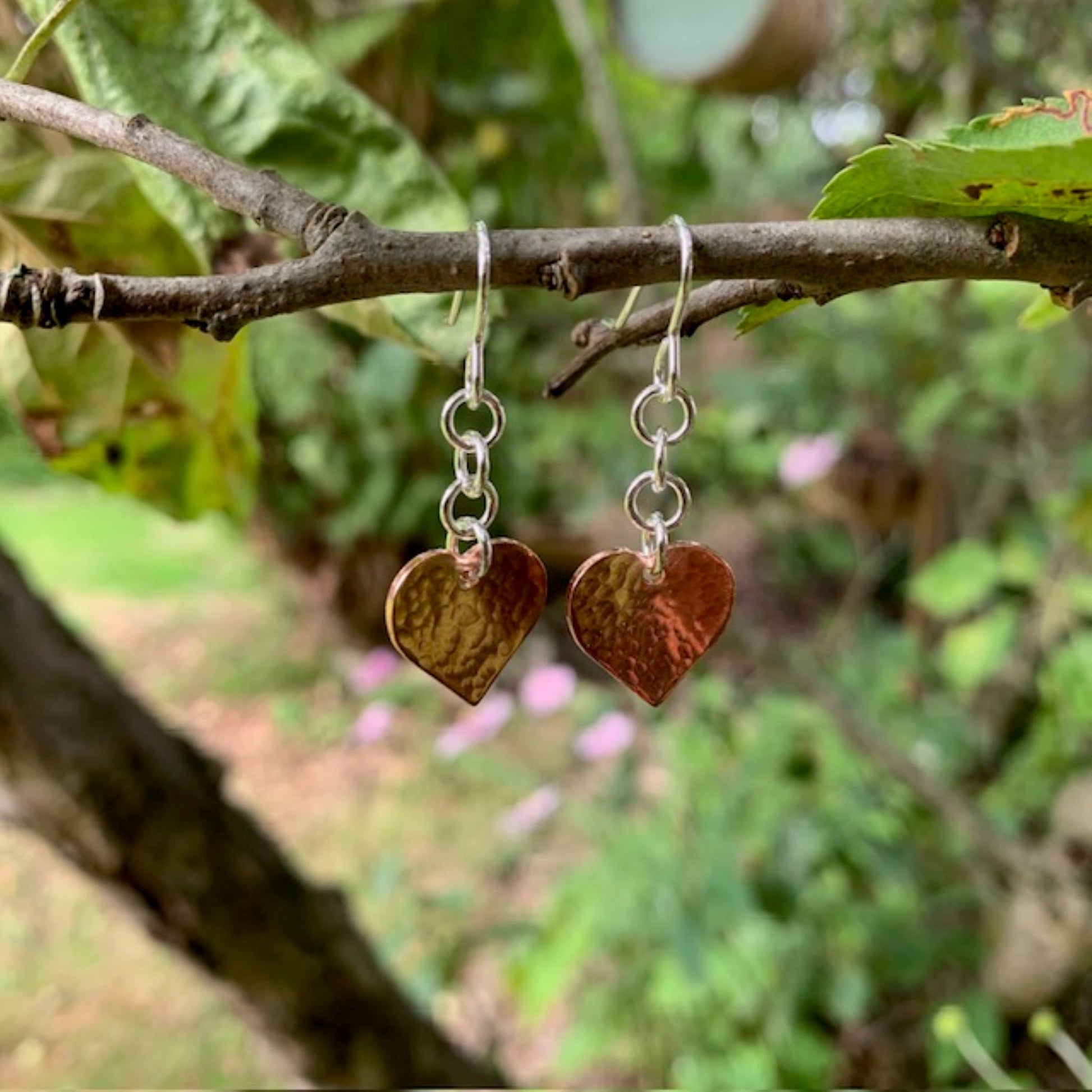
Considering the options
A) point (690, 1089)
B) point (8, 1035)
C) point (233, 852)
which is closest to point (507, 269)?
point (233, 852)

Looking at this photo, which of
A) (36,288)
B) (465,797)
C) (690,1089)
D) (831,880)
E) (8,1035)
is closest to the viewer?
(36,288)

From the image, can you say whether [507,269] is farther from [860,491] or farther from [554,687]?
[860,491]

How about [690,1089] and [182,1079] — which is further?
[182,1079]

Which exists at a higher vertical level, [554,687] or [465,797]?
[554,687]

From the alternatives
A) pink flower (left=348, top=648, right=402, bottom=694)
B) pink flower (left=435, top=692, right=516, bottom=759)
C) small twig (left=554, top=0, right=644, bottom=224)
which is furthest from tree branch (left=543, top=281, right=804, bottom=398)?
pink flower (left=348, top=648, right=402, bottom=694)

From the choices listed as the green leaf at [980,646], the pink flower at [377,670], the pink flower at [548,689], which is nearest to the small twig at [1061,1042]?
the green leaf at [980,646]

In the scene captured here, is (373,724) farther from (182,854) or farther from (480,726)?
(182,854)

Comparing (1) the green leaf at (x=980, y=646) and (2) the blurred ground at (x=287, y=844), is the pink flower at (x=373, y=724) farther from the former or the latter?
(1) the green leaf at (x=980, y=646)
